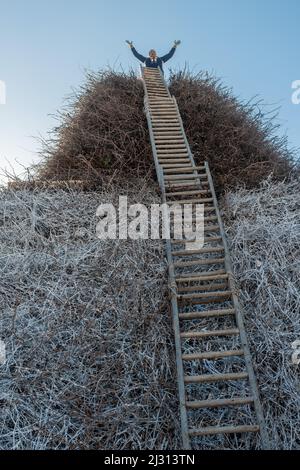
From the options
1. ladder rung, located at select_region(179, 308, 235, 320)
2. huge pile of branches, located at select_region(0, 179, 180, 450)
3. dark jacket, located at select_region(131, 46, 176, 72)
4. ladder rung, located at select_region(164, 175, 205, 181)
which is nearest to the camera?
huge pile of branches, located at select_region(0, 179, 180, 450)

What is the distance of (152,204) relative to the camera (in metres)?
6.10

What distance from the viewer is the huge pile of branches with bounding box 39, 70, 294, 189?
7.11 m

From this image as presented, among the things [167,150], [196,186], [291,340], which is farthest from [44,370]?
[167,150]

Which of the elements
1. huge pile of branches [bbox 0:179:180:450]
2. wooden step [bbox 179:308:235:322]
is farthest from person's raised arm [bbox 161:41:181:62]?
wooden step [bbox 179:308:235:322]

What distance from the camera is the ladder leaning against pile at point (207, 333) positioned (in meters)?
3.65

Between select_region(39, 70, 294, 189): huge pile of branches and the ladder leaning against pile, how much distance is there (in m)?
0.99

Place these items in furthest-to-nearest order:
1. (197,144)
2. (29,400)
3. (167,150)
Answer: (197,144)
(167,150)
(29,400)

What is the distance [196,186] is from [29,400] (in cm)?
382

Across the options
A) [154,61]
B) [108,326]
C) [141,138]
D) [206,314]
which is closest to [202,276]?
[206,314]

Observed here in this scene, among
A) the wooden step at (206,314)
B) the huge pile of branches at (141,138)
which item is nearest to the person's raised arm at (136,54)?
the huge pile of branches at (141,138)

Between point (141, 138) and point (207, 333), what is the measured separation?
4410 mm

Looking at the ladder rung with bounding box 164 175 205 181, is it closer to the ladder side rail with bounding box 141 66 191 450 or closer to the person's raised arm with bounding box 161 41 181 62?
the ladder side rail with bounding box 141 66 191 450

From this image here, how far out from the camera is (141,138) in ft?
24.7
